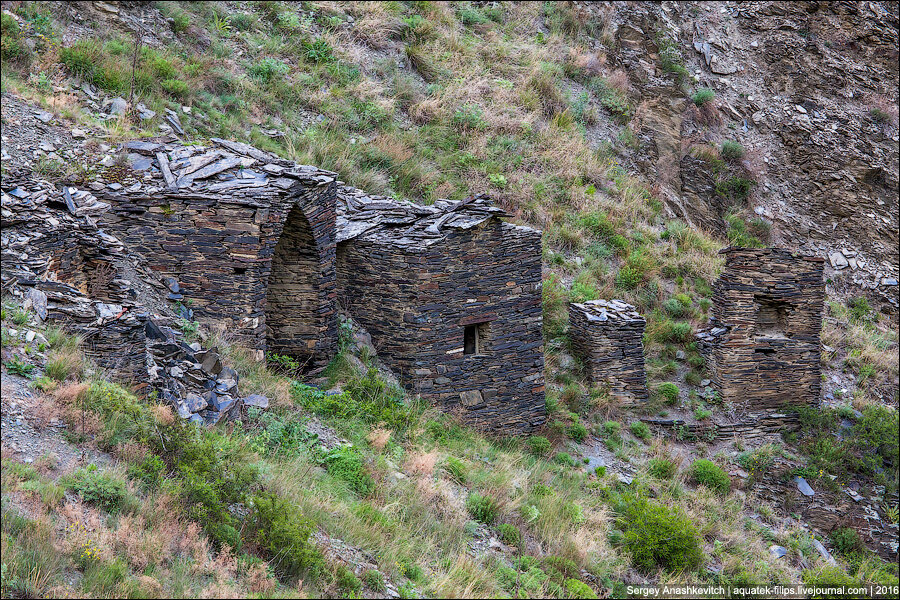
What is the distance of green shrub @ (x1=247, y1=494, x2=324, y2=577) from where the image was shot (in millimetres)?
5879

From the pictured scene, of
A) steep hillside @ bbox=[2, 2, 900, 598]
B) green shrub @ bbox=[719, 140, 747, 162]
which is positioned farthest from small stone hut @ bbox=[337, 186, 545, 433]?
green shrub @ bbox=[719, 140, 747, 162]

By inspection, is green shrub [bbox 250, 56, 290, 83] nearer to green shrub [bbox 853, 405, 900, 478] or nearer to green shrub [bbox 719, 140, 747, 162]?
green shrub [bbox 719, 140, 747, 162]

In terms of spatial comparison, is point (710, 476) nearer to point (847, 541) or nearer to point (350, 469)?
point (847, 541)

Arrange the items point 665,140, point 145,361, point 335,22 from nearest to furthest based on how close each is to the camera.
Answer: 1. point 145,361
2. point 335,22
3. point 665,140

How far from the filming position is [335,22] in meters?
19.7

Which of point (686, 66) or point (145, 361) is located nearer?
point (145, 361)

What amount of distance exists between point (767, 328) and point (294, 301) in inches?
353

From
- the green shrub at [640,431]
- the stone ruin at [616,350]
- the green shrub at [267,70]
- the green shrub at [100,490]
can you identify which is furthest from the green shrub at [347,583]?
the green shrub at [267,70]

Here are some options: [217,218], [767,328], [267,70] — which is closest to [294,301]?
[217,218]

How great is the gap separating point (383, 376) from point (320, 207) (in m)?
2.69

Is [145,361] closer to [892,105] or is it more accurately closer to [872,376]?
[872,376]

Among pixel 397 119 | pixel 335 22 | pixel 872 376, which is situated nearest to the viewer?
pixel 872 376

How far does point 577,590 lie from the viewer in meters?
7.06

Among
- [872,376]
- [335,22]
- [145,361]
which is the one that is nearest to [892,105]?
[872,376]
